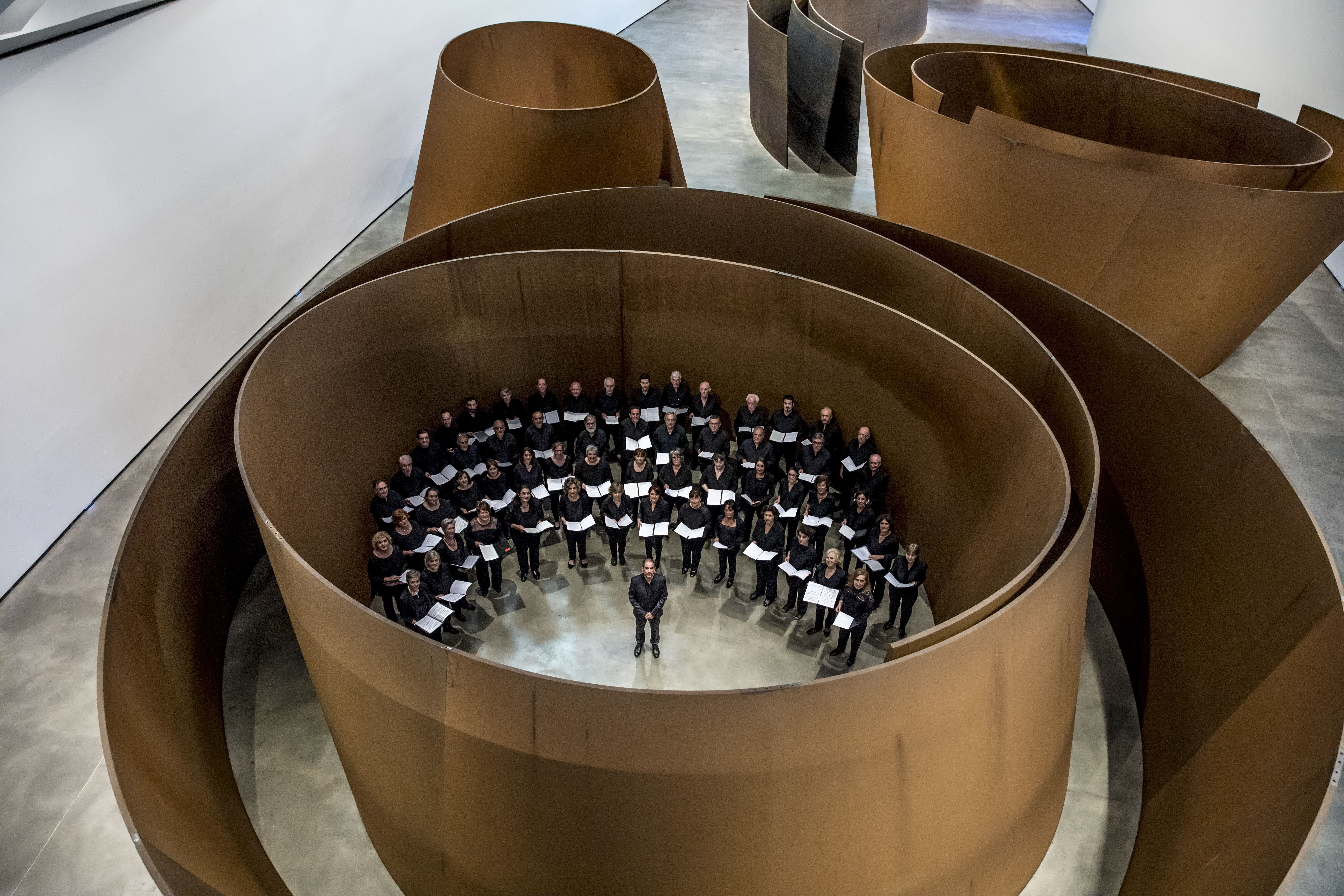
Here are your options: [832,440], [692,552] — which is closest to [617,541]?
[692,552]

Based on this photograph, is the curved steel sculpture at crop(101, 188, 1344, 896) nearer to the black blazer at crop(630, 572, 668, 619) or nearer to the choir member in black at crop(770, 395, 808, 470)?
the choir member in black at crop(770, 395, 808, 470)

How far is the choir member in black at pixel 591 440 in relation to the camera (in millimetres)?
7273

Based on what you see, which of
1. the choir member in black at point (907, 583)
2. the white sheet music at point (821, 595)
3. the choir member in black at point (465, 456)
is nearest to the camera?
the white sheet music at point (821, 595)

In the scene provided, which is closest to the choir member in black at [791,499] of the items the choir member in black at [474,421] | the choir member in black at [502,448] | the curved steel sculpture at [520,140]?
the choir member in black at [502,448]

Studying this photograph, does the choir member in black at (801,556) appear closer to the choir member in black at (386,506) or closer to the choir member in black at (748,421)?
the choir member in black at (748,421)

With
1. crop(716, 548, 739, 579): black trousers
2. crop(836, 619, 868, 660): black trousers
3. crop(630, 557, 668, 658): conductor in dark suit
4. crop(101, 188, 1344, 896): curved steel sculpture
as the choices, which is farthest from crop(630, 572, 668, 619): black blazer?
crop(101, 188, 1344, 896): curved steel sculpture

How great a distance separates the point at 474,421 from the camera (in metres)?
7.57

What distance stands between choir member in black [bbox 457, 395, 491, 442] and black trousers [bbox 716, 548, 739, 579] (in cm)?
230

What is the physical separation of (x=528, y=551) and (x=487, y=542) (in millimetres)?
421

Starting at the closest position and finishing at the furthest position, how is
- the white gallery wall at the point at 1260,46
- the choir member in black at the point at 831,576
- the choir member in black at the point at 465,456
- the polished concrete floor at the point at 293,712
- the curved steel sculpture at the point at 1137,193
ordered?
the polished concrete floor at the point at 293,712
the choir member in black at the point at 831,576
the choir member in black at the point at 465,456
the curved steel sculpture at the point at 1137,193
the white gallery wall at the point at 1260,46

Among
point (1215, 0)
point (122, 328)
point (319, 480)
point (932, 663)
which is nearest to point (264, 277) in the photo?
point (122, 328)

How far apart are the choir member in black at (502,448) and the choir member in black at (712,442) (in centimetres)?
→ 157

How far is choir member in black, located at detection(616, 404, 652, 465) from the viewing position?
729 centimetres

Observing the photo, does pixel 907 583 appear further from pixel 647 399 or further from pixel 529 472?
pixel 529 472
